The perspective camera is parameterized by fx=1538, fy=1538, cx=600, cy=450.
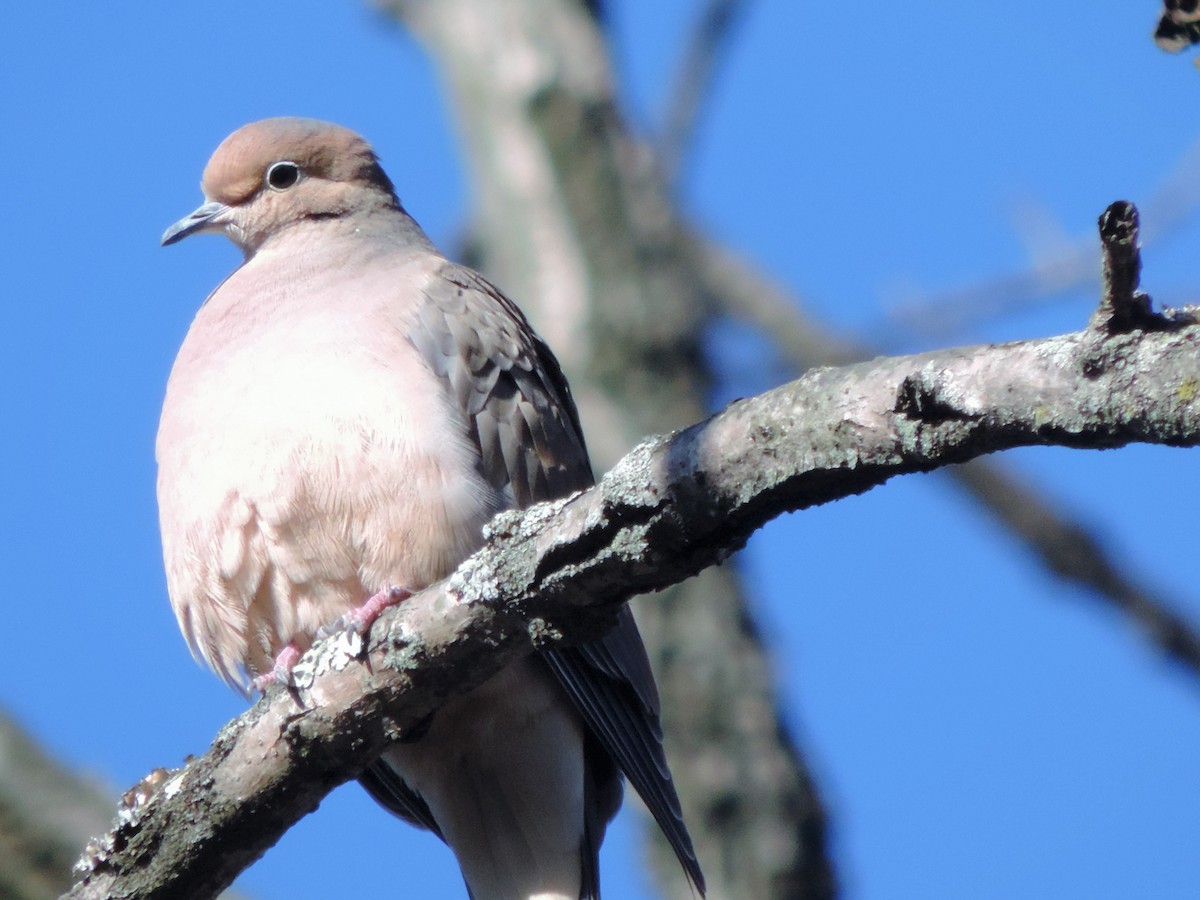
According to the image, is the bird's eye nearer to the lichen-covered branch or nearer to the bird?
the bird

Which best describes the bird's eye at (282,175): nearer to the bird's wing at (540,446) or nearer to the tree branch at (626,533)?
the bird's wing at (540,446)

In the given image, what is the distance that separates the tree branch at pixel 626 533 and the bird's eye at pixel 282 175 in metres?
2.17

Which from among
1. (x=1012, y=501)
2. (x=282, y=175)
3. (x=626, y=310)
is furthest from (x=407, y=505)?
(x=1012, y=501)

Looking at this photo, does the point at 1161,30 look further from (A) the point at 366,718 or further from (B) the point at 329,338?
(B) the point at 329,338

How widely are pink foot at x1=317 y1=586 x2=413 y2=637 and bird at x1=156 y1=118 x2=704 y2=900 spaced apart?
0.03m

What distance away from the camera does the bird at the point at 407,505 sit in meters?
3.56

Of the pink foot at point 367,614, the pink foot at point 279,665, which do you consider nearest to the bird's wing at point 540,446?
the pink foot at point 367,614

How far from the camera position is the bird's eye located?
475cm

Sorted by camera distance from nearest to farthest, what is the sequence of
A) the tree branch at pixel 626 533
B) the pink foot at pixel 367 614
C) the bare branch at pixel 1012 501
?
the tree branch at pixel 626 533
the pink foot at pixel 367 614
the bare branch at pixel 1012 501

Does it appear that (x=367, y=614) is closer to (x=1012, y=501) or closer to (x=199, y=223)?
(x=199, y=223)

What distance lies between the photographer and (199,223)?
4.79m

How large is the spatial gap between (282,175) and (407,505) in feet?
5.48

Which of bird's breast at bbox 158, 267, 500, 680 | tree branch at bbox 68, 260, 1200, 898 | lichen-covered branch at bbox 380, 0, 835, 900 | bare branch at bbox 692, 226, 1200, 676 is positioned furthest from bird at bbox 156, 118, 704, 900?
bare branch at bbox 692, 226, 1200, 676

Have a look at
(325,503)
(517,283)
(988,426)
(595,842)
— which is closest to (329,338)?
(325,503)
